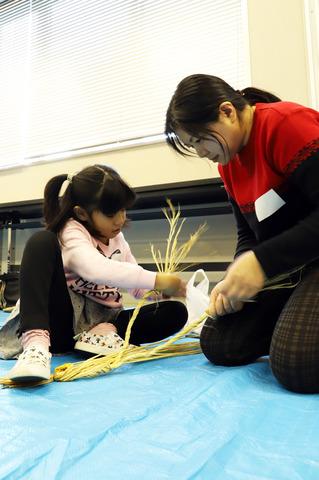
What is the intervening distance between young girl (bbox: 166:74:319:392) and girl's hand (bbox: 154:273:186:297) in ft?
0.42

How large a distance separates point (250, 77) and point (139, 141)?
0.75 meters

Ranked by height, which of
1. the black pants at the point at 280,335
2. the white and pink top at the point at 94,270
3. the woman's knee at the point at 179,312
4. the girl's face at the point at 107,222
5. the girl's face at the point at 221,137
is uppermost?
the girl's face at the point at 221,137

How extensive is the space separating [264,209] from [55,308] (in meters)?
0.59

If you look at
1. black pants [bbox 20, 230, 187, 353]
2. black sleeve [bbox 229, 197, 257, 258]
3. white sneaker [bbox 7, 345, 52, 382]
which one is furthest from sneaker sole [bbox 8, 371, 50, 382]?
black sleeve [bbox 229, 197, 257, 258]

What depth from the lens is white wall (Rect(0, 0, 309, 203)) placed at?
199 centimetres

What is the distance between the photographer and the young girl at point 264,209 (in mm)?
744

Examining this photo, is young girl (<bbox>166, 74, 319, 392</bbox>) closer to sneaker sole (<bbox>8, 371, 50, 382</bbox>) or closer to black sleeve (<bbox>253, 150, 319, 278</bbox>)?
black sleeve (<bbox>253, 150, 319, 278</bbox>)

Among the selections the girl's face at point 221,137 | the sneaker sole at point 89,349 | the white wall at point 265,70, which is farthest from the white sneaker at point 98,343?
the white wall at point 265,70

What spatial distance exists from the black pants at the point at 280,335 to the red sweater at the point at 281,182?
0.10m

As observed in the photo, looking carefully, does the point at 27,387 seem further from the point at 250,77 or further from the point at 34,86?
the point at 34,86

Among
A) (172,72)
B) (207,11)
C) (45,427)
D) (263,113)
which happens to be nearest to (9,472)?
(45,427)

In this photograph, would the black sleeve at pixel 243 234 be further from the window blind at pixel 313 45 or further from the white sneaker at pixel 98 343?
the window blind at pixel 313 45

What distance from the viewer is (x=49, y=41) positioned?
2.93m

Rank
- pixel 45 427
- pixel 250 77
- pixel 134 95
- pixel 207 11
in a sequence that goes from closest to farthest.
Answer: pixel 45 427 → pixel 250 77 → pixel 207 11 → pixel 134 95
